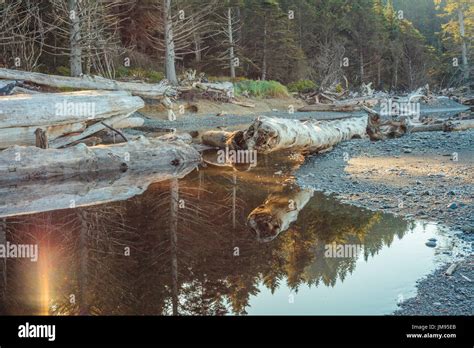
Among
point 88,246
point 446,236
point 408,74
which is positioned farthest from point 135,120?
point 408,74

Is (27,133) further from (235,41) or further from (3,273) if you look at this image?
(235,41)

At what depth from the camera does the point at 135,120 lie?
→ 1722 cm

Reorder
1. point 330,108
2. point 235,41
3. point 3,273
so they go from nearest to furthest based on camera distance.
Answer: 1. point 3,273
2. point 330,108
3. point 235,41

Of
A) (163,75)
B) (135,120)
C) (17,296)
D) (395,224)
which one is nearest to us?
(17,296)

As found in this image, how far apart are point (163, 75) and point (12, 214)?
72.1ft

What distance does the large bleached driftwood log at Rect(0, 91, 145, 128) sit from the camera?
427 inches

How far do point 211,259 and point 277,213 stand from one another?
2183 mm

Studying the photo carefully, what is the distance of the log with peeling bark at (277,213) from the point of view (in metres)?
6.72

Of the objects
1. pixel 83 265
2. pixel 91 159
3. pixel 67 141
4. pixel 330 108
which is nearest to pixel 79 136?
pixel 67 141

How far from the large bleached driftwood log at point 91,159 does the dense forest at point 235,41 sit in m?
8.97

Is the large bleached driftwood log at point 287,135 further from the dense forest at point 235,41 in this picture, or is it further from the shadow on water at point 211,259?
the dense forest at point 235,41

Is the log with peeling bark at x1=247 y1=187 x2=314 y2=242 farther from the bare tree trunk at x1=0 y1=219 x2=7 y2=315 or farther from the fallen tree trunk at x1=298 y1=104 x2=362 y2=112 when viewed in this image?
the fallen tree trunk at x1=298 y1=104 x2=362 y2=112

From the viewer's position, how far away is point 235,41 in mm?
35969

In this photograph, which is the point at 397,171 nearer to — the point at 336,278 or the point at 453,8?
the point at 336,278
